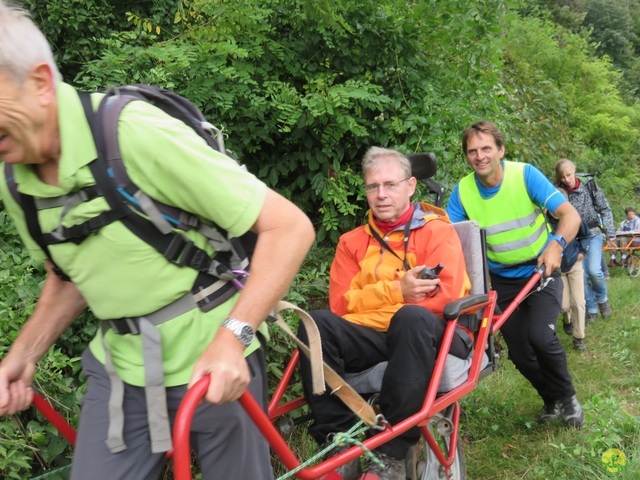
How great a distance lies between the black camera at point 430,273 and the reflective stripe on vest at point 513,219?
1250 mm

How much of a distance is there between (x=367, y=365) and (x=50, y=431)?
1509 millimetres

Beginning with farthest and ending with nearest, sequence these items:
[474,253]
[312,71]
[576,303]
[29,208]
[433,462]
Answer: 1. [576,303]
2. [312,71]
3. [474,253]
4. [433,462]
5. [29,208]

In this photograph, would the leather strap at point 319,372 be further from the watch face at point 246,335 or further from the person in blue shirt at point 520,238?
the person in blue shirt at point 520,238

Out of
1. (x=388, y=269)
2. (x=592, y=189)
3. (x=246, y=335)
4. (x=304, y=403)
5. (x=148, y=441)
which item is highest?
(x=246, y=335)

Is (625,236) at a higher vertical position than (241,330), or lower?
lower

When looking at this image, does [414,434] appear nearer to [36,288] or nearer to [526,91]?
[36,288]

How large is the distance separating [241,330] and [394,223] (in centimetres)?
204

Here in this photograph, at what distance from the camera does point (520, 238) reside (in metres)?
4.41

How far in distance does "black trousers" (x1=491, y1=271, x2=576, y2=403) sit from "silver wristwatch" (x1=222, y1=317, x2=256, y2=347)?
3.16 meters

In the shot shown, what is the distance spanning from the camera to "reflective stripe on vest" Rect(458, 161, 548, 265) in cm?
438

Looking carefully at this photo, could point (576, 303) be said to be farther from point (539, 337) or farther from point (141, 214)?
point (141, 214)

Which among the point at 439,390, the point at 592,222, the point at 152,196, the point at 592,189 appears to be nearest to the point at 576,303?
the point at 592,222

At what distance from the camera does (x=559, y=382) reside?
4.50 meters

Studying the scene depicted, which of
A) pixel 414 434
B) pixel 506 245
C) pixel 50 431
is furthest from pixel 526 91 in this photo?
pixel 50 431
